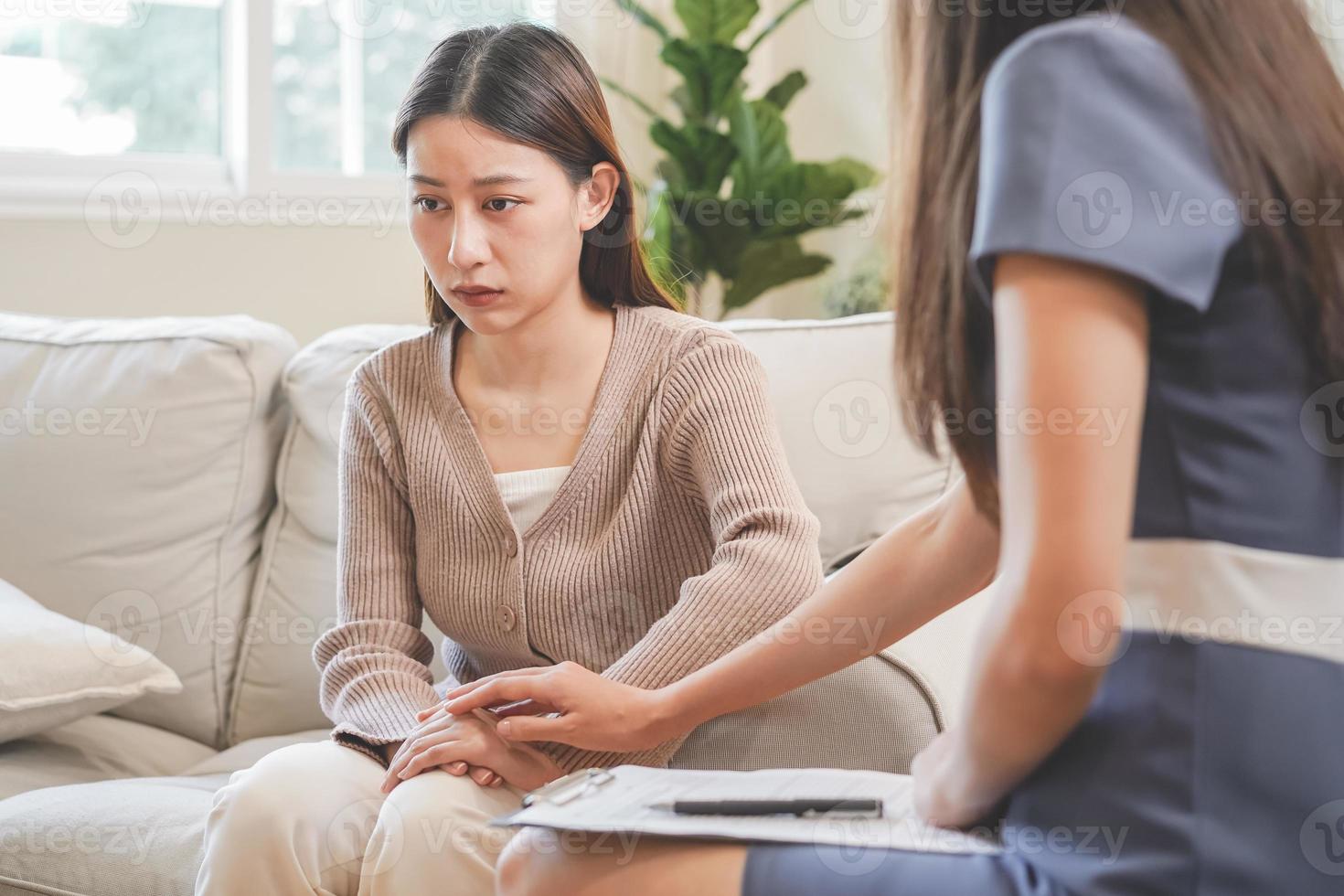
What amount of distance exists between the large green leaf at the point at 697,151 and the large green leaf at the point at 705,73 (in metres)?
0.06

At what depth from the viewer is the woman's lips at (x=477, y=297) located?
130 centimetres

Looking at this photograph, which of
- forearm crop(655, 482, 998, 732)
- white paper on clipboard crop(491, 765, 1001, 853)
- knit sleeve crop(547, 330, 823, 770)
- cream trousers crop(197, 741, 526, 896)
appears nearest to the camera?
white paper on clipboard crop(491, 765, 1001, 853)

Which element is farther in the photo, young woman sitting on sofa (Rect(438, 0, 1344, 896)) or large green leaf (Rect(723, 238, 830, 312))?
large green leaf (Rect(723, 238, 830, 312))

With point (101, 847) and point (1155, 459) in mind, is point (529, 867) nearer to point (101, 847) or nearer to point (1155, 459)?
point (1155, 459)

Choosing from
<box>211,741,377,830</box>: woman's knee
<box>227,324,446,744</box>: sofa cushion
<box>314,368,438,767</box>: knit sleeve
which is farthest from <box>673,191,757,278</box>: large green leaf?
<box>211,741,377,830</box>: woman's knee

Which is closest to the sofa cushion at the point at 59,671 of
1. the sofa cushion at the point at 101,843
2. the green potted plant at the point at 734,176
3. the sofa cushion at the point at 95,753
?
the sofa cushion at the point at 95,753

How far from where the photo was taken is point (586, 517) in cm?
131

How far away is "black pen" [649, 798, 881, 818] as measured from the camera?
74 centimetres

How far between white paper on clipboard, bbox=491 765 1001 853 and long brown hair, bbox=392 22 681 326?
0.71 m

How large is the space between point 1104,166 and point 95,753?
58.4 inches

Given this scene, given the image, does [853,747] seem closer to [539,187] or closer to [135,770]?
[539,187]

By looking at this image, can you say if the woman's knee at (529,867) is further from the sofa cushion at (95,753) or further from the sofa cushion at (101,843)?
the sofa cushion at (95,753)

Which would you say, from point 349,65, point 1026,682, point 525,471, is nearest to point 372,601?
point 525,471

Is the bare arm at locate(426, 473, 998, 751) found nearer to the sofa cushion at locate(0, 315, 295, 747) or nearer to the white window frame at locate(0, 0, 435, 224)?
the sofa cushion at locate(0, 315, 295, 747)
